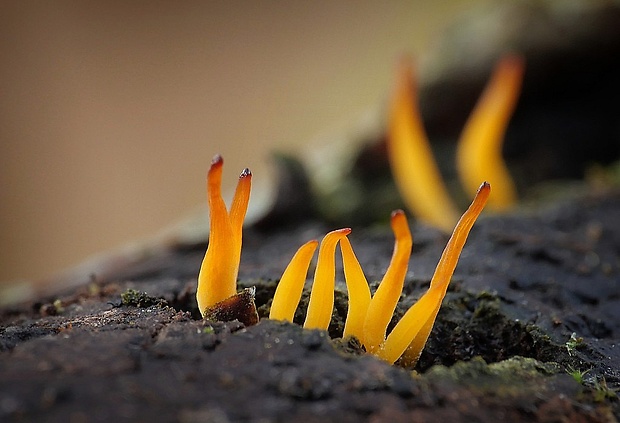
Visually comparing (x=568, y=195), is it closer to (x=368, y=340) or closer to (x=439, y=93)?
(x=439, y=93)

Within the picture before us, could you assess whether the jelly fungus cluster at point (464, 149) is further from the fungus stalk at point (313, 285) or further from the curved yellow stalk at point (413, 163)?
the fungus stalk at point (313, 285)

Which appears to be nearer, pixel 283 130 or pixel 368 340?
pixel 368 340

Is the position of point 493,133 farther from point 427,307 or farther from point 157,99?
point 157,99

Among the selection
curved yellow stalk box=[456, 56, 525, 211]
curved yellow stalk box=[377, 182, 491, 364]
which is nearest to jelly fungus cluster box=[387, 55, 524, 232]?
curved yellow stalk box=[456, 56, 525, 211]

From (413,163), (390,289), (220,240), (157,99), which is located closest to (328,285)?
(390,289)

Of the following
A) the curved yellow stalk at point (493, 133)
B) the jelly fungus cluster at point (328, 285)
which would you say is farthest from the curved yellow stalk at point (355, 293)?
the curved yellow stalk at point (493, 133)

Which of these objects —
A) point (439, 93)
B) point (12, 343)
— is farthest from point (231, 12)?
point (12, 343)
